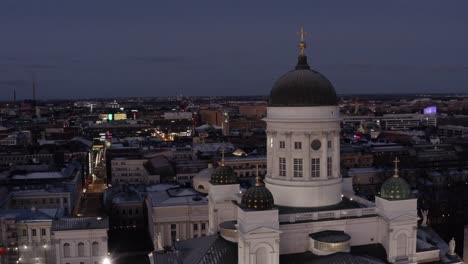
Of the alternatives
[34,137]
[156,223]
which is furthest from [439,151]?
[34,137]

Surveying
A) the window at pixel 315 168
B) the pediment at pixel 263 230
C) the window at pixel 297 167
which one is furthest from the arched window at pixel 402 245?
the pediment at pixel 263 230

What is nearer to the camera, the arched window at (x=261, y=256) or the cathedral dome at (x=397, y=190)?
the arched window at (x=261, y=256)

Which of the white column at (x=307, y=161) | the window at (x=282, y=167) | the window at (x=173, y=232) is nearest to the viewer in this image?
the white column at (x=307, y=161)

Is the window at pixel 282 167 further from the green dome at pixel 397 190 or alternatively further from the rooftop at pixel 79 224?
the rooftop at pixel 79 224

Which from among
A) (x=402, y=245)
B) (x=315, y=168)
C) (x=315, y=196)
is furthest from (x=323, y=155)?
(x=402, y=245)

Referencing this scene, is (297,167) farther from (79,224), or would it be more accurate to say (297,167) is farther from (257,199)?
(79,224)

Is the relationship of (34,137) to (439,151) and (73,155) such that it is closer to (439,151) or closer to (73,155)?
(73,155)

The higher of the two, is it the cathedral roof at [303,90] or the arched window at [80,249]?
the cathedral roof at [303,90]
